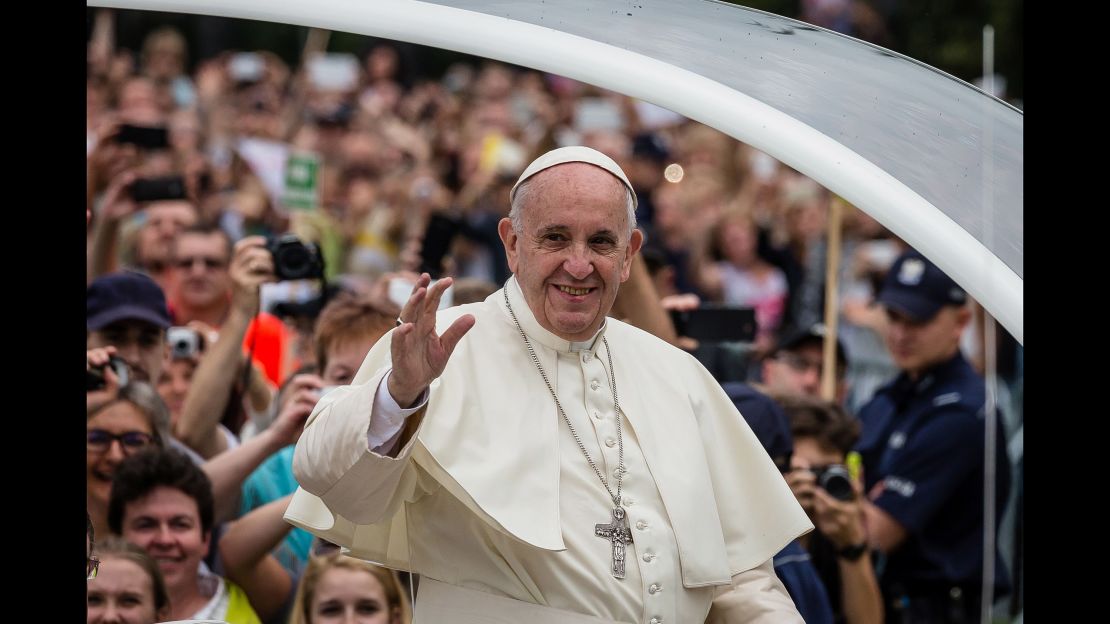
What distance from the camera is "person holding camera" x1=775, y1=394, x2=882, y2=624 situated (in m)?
5.05

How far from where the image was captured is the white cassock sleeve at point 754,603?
3.41 m

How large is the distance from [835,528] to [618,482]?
192cm

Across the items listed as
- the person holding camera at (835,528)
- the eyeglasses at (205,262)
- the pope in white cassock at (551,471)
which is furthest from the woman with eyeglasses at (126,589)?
the person holding camera at (835,528)

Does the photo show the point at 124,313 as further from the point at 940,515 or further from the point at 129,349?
the point at 940,515

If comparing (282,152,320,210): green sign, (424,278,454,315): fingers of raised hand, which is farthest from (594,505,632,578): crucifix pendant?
(282,152,320,210): green sign

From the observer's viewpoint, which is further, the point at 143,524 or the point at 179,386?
the point at 179,386

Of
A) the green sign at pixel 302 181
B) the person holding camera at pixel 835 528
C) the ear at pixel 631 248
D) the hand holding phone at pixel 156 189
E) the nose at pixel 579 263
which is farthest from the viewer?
the green sign at pixel 302 181

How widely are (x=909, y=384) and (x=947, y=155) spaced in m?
2.64

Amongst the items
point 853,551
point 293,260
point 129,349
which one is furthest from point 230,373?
point 853,551

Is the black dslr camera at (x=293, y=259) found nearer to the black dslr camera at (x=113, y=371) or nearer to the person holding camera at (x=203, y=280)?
the black dslr camera at (x=113, y=371)

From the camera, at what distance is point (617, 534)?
3.29 meters

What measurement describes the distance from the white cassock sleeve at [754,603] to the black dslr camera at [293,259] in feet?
7.65

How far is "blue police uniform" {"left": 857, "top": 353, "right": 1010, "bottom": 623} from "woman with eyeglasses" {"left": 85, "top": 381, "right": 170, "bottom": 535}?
264 centimetres
